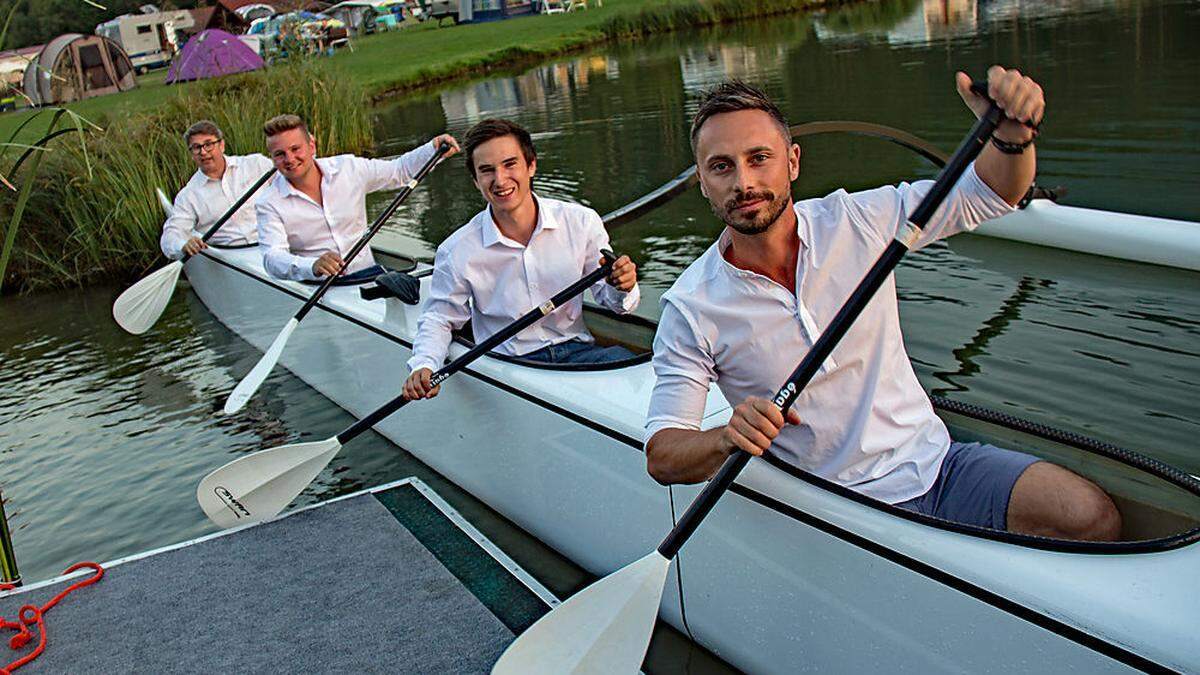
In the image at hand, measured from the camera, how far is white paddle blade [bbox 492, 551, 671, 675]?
236 cm

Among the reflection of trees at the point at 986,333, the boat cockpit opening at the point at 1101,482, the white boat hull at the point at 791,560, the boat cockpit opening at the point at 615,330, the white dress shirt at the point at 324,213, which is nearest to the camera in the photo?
the white boat hull at the point at 791,560

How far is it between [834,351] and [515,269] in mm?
1756

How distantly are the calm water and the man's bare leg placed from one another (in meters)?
1.54

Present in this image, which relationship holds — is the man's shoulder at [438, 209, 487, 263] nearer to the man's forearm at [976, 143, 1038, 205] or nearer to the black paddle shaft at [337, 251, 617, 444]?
the black paddle shaft at [337, 251, 617, 444]

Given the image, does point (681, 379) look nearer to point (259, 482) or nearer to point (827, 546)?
point (827, 546)

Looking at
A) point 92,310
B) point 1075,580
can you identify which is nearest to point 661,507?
point 1075,580

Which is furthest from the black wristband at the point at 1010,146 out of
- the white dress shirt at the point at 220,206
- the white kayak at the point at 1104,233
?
the white dress shirt at the point at 220,206

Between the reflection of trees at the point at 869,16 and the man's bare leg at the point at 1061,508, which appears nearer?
the man's bare leg at the point at 1061,508

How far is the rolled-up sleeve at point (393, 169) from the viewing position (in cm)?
569

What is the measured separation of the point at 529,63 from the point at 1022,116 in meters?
22.3

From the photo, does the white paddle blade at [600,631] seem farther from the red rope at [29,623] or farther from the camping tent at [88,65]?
the camping tent at [88,65]

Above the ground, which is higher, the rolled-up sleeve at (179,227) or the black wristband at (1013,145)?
the black wristband at (1013,145)

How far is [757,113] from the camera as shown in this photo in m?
2.16

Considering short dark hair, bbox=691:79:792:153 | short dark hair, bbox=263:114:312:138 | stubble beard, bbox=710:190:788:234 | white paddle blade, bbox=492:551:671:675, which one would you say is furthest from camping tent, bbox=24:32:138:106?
stubble beard, bbox=710:190:788:234
